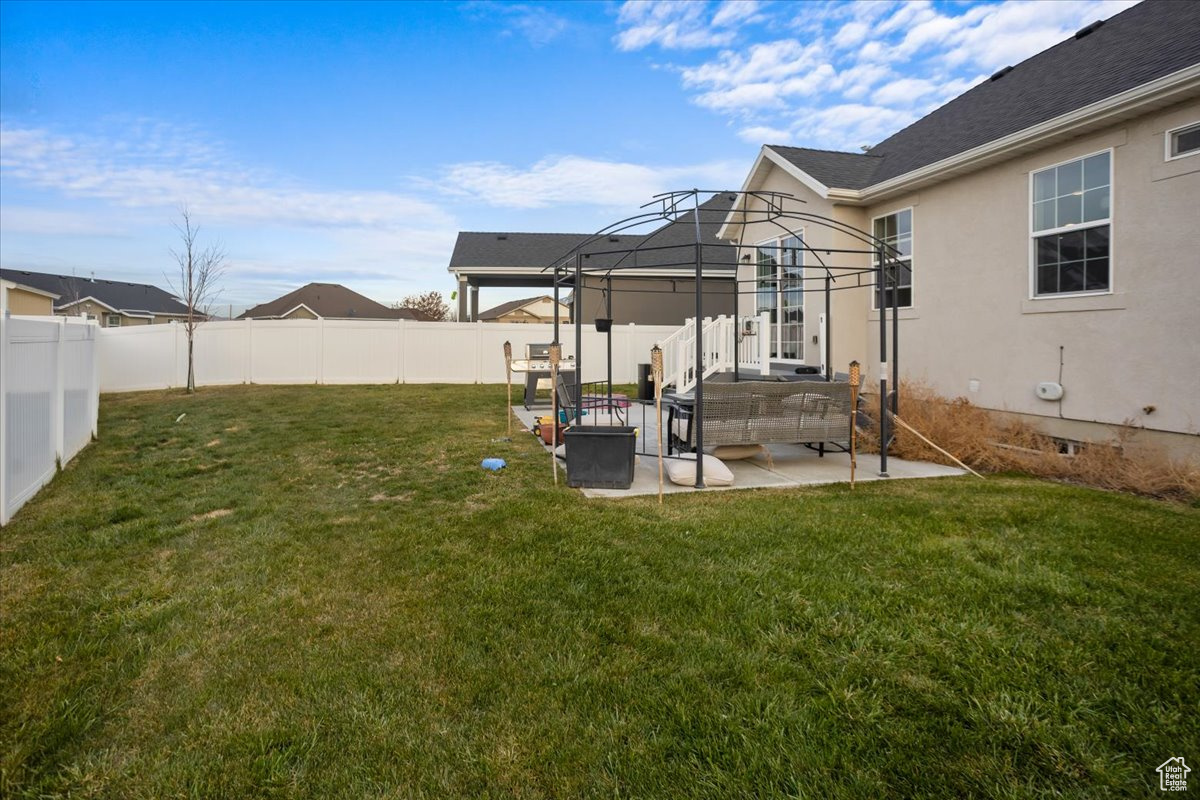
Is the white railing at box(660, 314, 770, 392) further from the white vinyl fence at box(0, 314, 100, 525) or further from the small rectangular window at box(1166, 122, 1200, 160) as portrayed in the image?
the white vinyl fence at box(0, 314, 100, 525)

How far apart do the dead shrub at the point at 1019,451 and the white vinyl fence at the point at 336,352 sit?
990 centimetres

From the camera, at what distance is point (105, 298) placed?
109 ft

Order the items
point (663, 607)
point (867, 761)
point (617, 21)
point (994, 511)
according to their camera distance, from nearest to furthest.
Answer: point (867, 761), point (663, 607), point (994, 511), point (617, 21)

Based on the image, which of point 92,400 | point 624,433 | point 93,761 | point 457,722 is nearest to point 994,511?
point 624,433

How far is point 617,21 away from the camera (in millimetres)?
11898

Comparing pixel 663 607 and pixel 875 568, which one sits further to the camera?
pixel 875 568

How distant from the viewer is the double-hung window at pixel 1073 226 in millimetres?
6605

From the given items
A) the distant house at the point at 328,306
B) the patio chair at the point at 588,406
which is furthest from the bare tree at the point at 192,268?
the distant house at the point at 328,306

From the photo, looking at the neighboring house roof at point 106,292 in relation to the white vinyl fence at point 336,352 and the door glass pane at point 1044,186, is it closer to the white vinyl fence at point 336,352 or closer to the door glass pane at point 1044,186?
the white vinyl fence at point 336,352

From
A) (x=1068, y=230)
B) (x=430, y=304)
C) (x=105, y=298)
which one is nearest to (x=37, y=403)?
(x=1068, y=230)

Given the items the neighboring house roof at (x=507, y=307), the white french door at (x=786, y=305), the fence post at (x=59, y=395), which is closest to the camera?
the fence post at (x=59, y=395)

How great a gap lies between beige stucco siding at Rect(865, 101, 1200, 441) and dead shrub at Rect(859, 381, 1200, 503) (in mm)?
385

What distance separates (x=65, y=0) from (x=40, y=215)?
1248cm

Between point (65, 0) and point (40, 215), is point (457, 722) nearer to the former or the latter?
point (65, 0)
